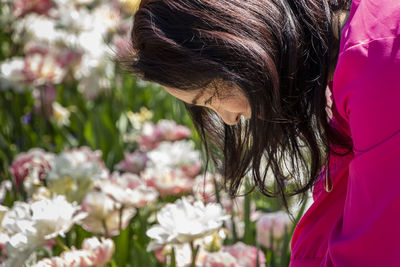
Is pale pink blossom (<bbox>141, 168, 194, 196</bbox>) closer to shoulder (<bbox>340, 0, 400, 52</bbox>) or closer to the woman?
the woman

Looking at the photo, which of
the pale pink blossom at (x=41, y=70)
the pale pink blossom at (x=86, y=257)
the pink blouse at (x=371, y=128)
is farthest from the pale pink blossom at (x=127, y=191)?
the pale pink blossom at (x=41, y=70)

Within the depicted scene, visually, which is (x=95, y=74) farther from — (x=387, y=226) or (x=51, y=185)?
(x=387, y=226)

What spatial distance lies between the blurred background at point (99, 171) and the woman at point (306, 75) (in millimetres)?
235

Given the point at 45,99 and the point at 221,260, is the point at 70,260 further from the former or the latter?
the point at 45,99

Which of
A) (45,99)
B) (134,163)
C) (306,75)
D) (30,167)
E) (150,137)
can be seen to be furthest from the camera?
(45,99)

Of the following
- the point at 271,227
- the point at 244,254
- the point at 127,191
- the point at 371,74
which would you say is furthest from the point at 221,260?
the point at 371,74

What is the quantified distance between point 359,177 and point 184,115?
1.53m

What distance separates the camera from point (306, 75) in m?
1.06

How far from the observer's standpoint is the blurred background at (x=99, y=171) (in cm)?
141

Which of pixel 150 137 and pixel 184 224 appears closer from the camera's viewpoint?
pixel 184 224

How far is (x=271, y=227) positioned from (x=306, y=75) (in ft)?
1.83

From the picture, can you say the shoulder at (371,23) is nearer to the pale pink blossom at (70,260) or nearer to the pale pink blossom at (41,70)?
the pale pink blossom at (70,260)

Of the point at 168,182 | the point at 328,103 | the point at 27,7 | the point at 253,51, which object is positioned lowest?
the point at 168,182

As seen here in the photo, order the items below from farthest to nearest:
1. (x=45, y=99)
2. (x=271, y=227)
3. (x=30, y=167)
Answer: (x=45, y=99), (x=30, y=167), (x=271, y=227)
